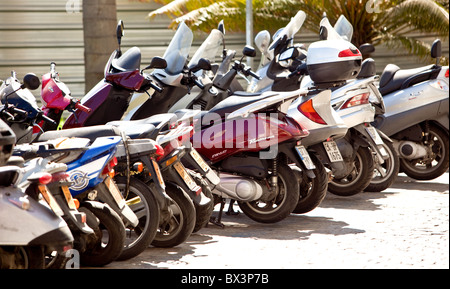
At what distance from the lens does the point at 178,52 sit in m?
8.32

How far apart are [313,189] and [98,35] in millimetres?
4256

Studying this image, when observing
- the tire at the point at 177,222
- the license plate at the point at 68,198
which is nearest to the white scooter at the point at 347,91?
the tire at the point at 177,222

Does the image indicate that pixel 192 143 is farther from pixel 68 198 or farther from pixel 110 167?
pixel 68 198

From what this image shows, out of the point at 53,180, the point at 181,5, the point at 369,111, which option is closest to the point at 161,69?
the point at 369,111

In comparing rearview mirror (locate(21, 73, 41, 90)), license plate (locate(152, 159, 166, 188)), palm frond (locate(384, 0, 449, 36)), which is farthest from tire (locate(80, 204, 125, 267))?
palm frond (locate(384, 0, 449, 36))

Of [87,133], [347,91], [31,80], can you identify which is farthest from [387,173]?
[31,80]

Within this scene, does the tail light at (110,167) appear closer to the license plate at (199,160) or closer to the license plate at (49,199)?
the license plate at (49,199)

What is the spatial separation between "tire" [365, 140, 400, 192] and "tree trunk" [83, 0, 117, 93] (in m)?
3.60

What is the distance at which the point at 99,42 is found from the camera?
36.5ft

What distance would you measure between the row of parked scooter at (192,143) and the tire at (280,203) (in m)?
0.01

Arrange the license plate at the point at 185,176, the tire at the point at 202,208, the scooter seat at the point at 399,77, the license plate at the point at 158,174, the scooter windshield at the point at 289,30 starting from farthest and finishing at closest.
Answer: the scooter seat at the point at 399,77
the scooter windshield at the point at 289,30
the tire at the point at 202,208
the license plate at the point at 185,176
the license plate at the point at 158,174

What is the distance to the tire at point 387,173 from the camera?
31.9 feet

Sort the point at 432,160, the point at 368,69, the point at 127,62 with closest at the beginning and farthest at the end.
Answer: the point at 127,62, the point at 368,69, the point at 432,160

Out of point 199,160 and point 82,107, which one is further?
point 199,160
